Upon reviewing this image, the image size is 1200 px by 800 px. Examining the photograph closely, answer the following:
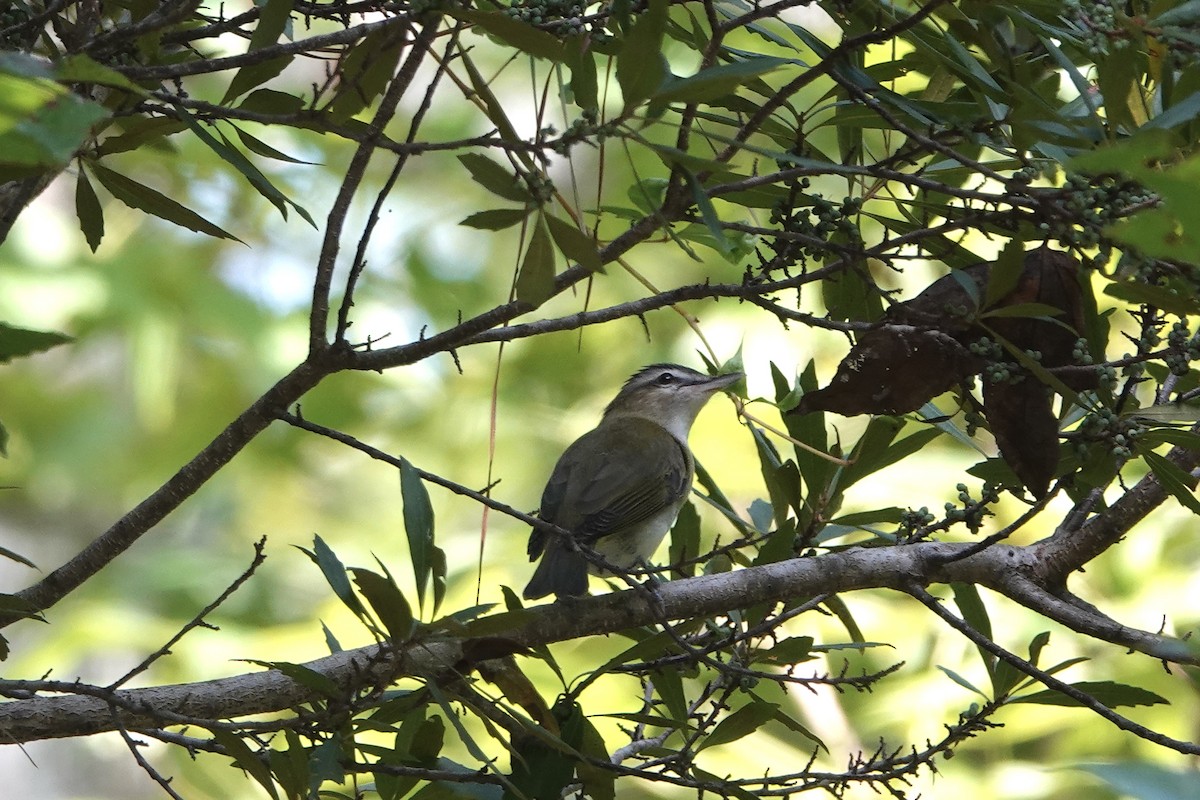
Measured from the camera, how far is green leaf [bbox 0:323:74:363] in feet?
6.69

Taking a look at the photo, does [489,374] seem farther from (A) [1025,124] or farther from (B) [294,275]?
(A) [1025,124]

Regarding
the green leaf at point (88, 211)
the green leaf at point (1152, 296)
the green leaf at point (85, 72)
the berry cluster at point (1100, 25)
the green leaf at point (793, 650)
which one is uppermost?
the green leaf at point (88, 211)

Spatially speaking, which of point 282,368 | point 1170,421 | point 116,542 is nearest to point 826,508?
point 1170,421

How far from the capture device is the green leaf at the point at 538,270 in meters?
1.73

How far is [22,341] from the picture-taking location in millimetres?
2043

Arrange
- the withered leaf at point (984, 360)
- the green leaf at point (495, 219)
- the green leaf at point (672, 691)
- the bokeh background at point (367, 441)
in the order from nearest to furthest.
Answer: the green leaf at point (495, 219) → the withered leaf at point (984, 360) → the green leaf at point (672, 691) → the bokeh background at point (367, 441)

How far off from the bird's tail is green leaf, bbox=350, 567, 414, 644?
1.10m

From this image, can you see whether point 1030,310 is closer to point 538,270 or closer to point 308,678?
point 538,270

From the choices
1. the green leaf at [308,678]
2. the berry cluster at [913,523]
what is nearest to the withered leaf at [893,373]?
the berry cluster at [913,523]

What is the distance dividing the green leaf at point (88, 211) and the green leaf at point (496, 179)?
828 mm

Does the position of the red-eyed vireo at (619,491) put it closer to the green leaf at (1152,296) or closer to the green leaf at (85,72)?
the green leaf at (1152,296)

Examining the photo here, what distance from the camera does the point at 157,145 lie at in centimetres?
239

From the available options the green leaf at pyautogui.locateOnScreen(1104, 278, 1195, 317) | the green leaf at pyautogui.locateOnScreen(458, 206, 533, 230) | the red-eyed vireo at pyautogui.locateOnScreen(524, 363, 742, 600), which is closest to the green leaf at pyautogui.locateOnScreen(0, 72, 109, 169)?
the green leaf at pyautogui.locateOnScreen(458, 206, 533, 230)

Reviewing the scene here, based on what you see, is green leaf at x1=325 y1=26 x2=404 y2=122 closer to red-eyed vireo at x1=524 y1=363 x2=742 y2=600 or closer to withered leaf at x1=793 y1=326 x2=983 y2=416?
withered leaf at x1=793 y1=326 x2=983 y2=416
